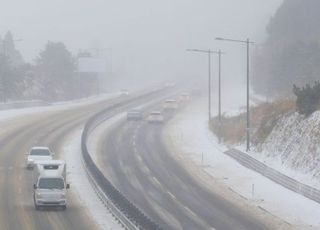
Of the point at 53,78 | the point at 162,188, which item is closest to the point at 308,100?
the point at 162,188

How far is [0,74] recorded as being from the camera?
129000 millimetres

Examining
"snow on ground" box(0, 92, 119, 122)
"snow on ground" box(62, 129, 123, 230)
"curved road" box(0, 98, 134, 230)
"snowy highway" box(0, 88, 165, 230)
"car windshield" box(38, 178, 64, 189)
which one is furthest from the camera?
"snow on ground" box(0, 92, 119, 122)

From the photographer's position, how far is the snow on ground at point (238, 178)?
4412 centimetres

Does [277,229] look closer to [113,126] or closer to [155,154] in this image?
[155,154]

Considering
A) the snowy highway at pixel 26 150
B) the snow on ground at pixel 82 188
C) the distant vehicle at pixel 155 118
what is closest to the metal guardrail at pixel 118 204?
the snow on ground at pixel 82 188

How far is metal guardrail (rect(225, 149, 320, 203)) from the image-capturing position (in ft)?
157

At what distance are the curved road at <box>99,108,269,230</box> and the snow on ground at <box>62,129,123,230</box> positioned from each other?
79.2 inches

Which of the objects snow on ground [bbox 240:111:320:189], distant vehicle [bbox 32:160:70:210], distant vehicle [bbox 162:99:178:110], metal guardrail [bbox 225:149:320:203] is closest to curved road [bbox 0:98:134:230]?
distant vehicle [bbox 32:160:70:210]

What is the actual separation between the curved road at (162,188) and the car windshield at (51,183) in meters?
4.92

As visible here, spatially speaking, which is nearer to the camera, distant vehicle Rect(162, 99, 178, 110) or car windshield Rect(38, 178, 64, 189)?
car windshield Rect(38, 178, 64, 189)

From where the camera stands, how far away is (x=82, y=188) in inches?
2019

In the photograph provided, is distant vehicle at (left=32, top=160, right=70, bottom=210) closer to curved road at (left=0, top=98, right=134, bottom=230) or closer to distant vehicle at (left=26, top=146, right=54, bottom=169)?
curved road at (left=0, top=98, right=134, bottom=230)

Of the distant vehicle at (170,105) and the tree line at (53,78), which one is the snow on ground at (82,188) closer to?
the distant vehicle at (170,105)

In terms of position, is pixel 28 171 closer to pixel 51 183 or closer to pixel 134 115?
pixel 51 183
